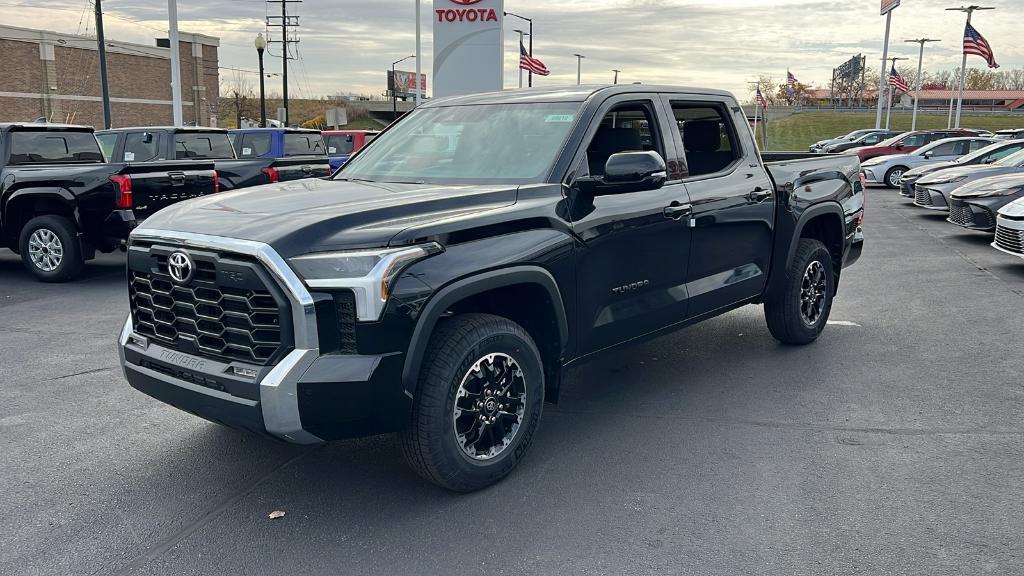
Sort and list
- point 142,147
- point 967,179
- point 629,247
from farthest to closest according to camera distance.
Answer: point 967,179, point 142,147, point 629,247

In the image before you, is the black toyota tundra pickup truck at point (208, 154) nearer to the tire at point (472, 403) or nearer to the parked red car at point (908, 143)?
the tire at point (472, 403)

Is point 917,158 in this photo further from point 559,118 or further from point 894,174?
point 559,118

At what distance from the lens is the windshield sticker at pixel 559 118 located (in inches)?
186

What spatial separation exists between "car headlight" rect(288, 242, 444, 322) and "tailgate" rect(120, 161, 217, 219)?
700 centimetres

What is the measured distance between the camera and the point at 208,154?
44.6 feet

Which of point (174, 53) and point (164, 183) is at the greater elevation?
point (174, 53)

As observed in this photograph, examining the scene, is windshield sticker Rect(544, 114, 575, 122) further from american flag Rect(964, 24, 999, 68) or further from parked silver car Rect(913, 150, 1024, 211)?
american flag Rect(964, 24, 999, 68)

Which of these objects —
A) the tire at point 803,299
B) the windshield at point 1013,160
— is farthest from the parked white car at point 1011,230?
the windshield at point 1013,160

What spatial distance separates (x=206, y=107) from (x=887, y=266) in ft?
232

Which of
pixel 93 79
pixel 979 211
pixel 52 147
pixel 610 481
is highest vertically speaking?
pixel 93 79

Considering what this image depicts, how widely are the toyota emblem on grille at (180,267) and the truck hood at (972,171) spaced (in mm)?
15210

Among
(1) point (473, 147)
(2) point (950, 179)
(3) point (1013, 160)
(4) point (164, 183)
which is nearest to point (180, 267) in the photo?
(1) point (473, 147)

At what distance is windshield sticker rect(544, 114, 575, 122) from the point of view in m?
4.72

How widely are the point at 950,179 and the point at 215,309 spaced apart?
1608cm
